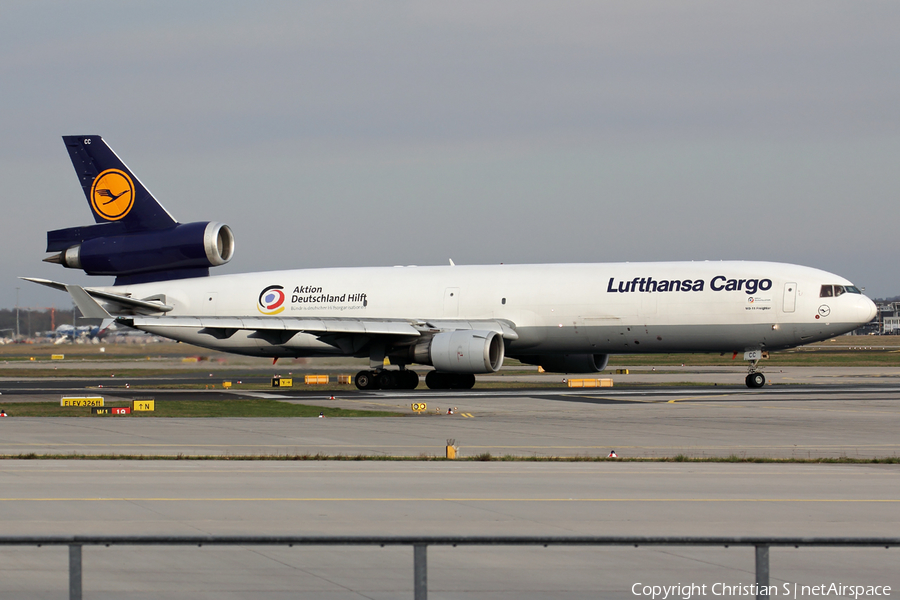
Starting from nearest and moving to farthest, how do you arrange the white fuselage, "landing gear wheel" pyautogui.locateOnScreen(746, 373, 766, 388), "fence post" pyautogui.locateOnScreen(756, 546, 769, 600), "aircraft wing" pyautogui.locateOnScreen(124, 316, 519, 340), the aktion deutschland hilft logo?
"fence post" pyautogui.locateOnScreen(756, 546, 769, 600) < the white fuselage < "landing gear wheel" pyautogui.locateOnScreen(746, 373, 766, 388) < "aircraft wing" pyautogui.locateOnScreen(124, 316, 519, 340) < the aktion deutschland hilft logo

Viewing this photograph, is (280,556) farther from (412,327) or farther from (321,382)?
(321,382)

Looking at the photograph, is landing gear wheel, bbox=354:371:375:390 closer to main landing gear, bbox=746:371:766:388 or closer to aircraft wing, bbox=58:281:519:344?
aircraft wing, bbox=58:281:519:344

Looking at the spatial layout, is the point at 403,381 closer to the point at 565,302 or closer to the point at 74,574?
the point at 565,302

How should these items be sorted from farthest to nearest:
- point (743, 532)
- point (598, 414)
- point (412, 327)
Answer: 1. point (412, 327)
2. point (598, 414)
3. point (743, 532)

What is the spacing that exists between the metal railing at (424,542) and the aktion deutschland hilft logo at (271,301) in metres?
38.6

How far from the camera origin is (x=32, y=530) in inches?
433

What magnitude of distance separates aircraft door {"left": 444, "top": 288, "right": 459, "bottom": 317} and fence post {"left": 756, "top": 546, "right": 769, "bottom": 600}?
3570cm

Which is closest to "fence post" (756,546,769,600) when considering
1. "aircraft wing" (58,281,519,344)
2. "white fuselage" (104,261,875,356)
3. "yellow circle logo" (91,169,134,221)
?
"white fuselage" (104,261,875,356)

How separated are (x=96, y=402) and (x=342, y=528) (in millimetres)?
22395

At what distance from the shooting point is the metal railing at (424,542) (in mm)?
6496

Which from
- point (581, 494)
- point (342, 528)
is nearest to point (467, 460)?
point (581, 494)

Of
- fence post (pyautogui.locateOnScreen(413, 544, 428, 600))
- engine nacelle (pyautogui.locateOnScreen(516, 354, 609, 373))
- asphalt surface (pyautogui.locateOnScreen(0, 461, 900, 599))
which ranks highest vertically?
engine nacelle (pyautogui.locateOnScreen(516, 354, 609, 373))

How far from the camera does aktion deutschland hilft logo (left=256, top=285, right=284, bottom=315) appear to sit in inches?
1769

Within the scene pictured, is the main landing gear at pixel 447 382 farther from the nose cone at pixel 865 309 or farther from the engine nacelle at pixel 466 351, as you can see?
the nose cone at pixel 865 309
